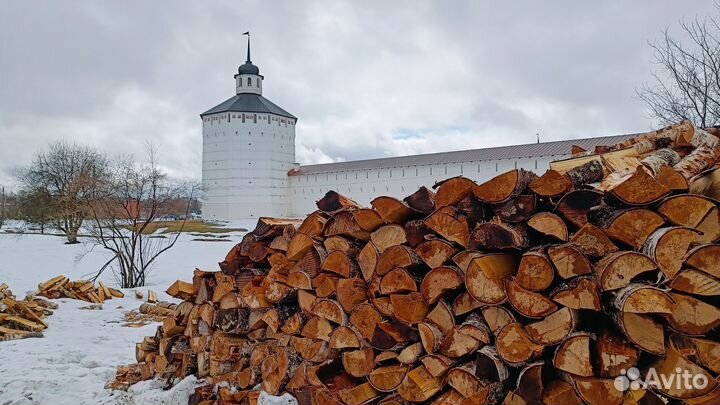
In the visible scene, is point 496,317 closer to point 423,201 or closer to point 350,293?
point 423,201

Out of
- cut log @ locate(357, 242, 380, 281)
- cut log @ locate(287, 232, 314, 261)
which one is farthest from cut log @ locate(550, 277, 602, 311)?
cut log @ locate(287, 232, 314, 261)

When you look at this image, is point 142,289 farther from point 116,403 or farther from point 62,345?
point 116,403

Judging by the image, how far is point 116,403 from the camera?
3.20 metres

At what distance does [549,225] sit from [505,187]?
0.23m

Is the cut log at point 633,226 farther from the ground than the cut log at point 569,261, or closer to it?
farther from the ground

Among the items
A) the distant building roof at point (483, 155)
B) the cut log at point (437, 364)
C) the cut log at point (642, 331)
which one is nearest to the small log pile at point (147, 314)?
the cut log at point (437, 364)

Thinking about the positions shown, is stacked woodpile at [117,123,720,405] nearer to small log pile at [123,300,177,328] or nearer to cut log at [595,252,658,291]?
cut log at [595,252,658,291]

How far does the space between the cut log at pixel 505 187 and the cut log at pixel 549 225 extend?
135mm

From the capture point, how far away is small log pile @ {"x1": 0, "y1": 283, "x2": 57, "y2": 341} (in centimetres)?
491

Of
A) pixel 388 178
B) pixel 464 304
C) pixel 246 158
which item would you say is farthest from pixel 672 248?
pixel 246 158

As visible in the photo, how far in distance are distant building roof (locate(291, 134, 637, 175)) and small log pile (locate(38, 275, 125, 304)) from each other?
58.7 ft

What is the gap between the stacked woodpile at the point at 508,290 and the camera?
170cm

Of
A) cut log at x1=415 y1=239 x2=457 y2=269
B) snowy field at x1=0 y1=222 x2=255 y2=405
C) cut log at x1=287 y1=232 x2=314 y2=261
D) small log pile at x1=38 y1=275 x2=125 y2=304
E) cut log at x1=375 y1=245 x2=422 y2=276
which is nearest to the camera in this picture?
cut log at x1=415 y1=239 x2=457 y2=269

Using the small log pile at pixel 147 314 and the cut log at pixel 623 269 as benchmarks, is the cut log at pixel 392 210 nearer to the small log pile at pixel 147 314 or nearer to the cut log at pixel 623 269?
the cut log at pixel 623 269
